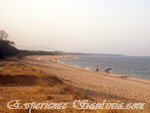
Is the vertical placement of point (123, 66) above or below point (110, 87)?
below

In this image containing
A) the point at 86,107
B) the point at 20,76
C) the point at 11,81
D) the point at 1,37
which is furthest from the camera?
the point at 1,37

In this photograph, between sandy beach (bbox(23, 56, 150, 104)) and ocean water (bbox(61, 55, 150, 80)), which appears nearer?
sandy beach (bbox(23, 56, 150, 104))

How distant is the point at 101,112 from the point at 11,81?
697cm

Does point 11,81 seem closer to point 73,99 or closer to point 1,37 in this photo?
point 73,99

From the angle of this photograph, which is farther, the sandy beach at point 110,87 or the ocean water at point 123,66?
the ocean water at point 123,66

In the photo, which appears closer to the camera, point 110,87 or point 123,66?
point 110,87

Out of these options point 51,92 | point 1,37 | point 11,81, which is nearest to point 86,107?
point 51,92

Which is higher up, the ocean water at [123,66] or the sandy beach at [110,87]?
the sandy beach at [110,87]

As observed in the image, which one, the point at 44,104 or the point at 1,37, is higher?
the point at 1,37

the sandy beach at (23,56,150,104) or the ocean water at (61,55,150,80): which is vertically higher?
the sandy beach at (23,56,150,104)

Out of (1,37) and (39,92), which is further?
(1,37)

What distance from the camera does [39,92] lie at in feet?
23.1

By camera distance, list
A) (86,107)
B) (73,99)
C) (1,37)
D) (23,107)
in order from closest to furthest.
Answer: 1. (23,107)
2. (86,107)
3. (73,99)
4. (1,37)

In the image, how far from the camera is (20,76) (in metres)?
11.4
